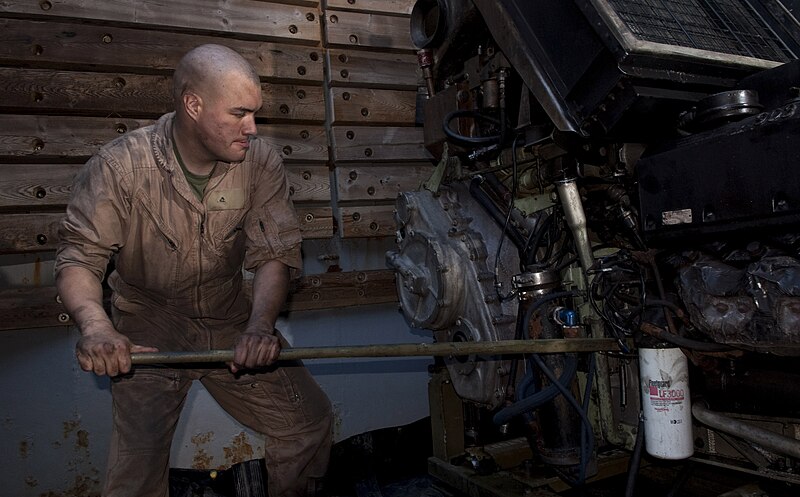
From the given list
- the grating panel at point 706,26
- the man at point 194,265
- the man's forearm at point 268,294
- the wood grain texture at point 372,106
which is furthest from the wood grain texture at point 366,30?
the grating panel at point 706,26

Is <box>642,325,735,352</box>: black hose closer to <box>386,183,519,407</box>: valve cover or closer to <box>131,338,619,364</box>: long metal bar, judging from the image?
<box>131,338,619,364</box>: long metal bar

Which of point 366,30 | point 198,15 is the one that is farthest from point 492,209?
point 198,15

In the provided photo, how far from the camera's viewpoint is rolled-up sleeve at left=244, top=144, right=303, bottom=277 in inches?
98.7

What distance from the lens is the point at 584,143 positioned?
221 cm

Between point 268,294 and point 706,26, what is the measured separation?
73.5 inches

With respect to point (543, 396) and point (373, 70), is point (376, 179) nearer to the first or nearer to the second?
point (373, 70)

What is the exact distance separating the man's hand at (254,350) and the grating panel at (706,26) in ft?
5.07

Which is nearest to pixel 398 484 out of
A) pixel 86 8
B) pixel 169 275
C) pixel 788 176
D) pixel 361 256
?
pixel 361 256

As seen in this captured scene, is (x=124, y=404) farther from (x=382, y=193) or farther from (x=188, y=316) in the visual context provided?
(x=382, y=193)

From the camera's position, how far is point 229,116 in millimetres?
2217

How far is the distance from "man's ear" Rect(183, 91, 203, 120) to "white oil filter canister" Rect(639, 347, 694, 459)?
5.68 ft

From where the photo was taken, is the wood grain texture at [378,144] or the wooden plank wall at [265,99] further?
the wood grain texture at [378,144]

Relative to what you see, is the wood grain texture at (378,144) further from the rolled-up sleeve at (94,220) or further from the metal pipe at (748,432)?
→ the metal pipe at (748,432)

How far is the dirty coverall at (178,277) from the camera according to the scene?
7.29 ft
